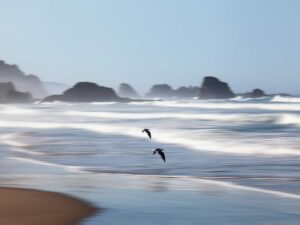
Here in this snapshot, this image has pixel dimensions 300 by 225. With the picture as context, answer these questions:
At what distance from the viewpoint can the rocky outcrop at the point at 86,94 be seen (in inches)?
6083

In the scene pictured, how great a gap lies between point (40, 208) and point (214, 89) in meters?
144

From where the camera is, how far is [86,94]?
515ft

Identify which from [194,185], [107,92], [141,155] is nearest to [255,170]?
[194,185]

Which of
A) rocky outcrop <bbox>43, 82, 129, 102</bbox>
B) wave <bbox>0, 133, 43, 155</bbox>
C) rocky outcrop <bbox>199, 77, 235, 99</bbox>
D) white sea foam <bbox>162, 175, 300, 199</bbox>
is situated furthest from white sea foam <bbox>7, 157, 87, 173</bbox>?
rocky outcrop <bbox>43, 82, 129, 102</bbox>

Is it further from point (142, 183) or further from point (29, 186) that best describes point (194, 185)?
point (29, 186)

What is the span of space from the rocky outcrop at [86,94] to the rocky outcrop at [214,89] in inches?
795

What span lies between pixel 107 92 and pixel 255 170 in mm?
143539

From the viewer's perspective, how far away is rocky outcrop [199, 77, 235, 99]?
150 metres

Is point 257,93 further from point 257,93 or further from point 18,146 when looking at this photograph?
point 18,146

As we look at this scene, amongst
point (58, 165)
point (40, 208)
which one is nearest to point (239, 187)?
point (40, 208)

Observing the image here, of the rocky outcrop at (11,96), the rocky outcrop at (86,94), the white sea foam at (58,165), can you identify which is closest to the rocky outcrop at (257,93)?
the rocky outcrop at (86,94)

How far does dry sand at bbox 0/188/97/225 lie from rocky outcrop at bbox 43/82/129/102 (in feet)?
467

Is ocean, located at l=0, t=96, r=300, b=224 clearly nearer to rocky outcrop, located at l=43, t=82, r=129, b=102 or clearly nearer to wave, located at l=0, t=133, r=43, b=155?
wave, located at l=0, t=133, r=43, b=155

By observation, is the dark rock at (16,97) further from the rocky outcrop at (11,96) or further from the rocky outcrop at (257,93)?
the rocky outcrop at (257,93)
